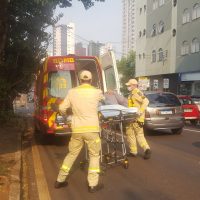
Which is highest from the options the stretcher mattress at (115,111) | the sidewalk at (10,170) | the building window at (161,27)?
the building window at (161,27)

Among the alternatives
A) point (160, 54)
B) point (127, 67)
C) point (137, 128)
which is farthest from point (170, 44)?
point (127, 67)

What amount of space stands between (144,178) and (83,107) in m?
1.98

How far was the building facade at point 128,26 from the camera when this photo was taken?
16862cm

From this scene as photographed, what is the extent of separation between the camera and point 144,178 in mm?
8305

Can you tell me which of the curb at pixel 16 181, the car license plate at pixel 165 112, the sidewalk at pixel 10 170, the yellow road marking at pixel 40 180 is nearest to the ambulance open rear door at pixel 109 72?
the car license plate at pixel 165 112

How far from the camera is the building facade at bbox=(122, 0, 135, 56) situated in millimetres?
168625

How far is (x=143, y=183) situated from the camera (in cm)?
788

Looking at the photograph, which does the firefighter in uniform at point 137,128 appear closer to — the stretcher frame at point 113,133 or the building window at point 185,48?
the stretcher frame at point 113,133

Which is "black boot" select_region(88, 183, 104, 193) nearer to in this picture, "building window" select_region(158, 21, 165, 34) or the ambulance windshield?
the ambulance windshield

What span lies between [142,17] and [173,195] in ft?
164

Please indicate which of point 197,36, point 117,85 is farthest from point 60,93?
point 197,36

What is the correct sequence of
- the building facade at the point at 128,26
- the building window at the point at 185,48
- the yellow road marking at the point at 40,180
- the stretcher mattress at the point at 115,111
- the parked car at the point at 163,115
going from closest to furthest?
the yellow road marking at the point at 40,180 < the stretcher mattress at the point at 115,111 < the parked car at the point at 163,115 < the building window at the point at 185,48 < the building facade at the point at 128,26

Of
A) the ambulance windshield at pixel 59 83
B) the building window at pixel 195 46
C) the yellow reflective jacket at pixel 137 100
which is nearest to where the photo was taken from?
the yellow reflective jacket at pixel 137 100

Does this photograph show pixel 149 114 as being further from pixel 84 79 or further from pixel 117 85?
pixel 84 79
